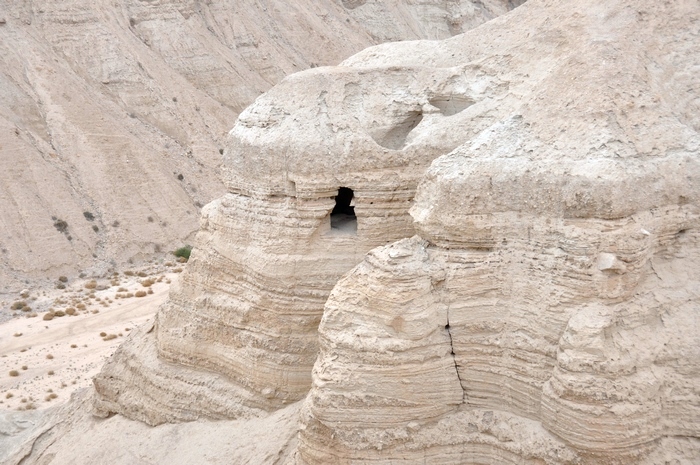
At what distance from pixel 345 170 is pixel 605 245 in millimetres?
3674

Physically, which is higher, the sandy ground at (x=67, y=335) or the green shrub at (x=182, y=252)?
the green shrub at (x=182, y=252)

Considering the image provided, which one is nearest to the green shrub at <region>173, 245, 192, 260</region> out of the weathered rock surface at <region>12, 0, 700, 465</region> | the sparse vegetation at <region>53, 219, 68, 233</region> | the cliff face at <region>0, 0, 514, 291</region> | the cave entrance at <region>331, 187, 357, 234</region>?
the cliff face at <region>0, 0, 514, 291</region>

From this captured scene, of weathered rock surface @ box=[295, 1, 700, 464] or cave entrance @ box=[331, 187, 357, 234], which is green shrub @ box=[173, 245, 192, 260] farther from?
weathered rock surface @ box=[295, 1, 700, 464]

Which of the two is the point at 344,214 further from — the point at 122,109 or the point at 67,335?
the point at 122,109

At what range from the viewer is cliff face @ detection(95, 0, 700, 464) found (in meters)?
8.14

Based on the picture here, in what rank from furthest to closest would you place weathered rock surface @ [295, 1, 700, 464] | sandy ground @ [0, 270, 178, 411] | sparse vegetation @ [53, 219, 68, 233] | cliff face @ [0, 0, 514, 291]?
cliff face @ [0, 0, 514, 291] < sparse vegetation @ [53, 219, 68, 233] < sandy ground @ [0, 270, 178, 411] < weathered rock surface @ [295, 1, 700, 464]

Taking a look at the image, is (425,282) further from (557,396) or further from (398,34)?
(398,34)

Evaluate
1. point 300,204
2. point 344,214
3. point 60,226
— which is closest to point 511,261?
point 300,204

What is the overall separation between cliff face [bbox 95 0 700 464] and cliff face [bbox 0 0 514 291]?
20171mm

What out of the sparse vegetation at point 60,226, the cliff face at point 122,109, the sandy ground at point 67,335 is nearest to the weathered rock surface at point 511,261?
the sandy ground at point 67,335

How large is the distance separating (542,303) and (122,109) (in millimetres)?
30515

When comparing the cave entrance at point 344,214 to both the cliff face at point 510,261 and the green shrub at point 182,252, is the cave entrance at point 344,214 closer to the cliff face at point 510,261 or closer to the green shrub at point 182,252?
the cliff face at point 510,261

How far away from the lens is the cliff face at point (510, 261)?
814 centimetres

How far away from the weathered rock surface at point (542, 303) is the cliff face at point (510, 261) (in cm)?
2
